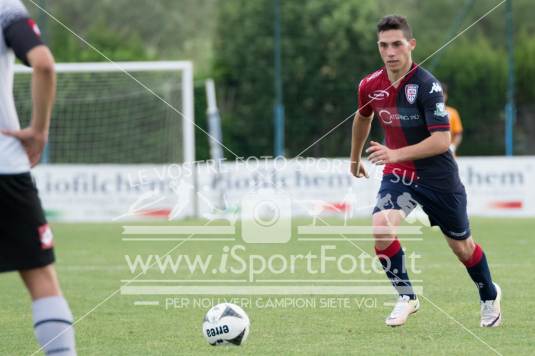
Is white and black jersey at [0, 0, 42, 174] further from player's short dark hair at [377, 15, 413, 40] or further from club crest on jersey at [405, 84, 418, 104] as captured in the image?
club crest on jersey at [405, 84, 418, 104]

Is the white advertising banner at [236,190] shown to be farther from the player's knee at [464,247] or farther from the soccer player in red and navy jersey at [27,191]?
the soccer player in red and navy jersey at [27,191]

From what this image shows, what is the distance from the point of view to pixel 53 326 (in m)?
4.50

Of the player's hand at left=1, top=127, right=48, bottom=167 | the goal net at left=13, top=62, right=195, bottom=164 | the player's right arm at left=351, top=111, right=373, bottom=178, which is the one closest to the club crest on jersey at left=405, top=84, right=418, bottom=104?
the player's right arm at left=351, top=111, right=373, bottom=178

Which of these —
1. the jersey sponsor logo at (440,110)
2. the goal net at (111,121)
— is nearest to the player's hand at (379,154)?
the jersey sponsor logo at (440,110)

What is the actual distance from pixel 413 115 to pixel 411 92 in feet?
0.54

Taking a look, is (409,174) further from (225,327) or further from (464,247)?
(225,327)

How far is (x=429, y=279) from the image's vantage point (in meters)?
9.95

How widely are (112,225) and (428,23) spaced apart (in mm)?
27755

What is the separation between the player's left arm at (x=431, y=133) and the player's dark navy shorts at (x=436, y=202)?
0.31m

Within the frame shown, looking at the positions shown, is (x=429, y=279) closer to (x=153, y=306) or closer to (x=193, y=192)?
(x=153, y=306)

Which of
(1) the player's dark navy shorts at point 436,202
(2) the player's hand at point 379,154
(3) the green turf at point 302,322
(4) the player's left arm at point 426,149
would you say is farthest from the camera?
(1) the player's dark navy shorts at point 436,202

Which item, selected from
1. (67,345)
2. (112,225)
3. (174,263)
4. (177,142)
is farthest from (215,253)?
(177,142)

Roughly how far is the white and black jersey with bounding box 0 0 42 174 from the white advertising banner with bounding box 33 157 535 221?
14.4 meters

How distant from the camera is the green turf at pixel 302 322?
20.7 feet
